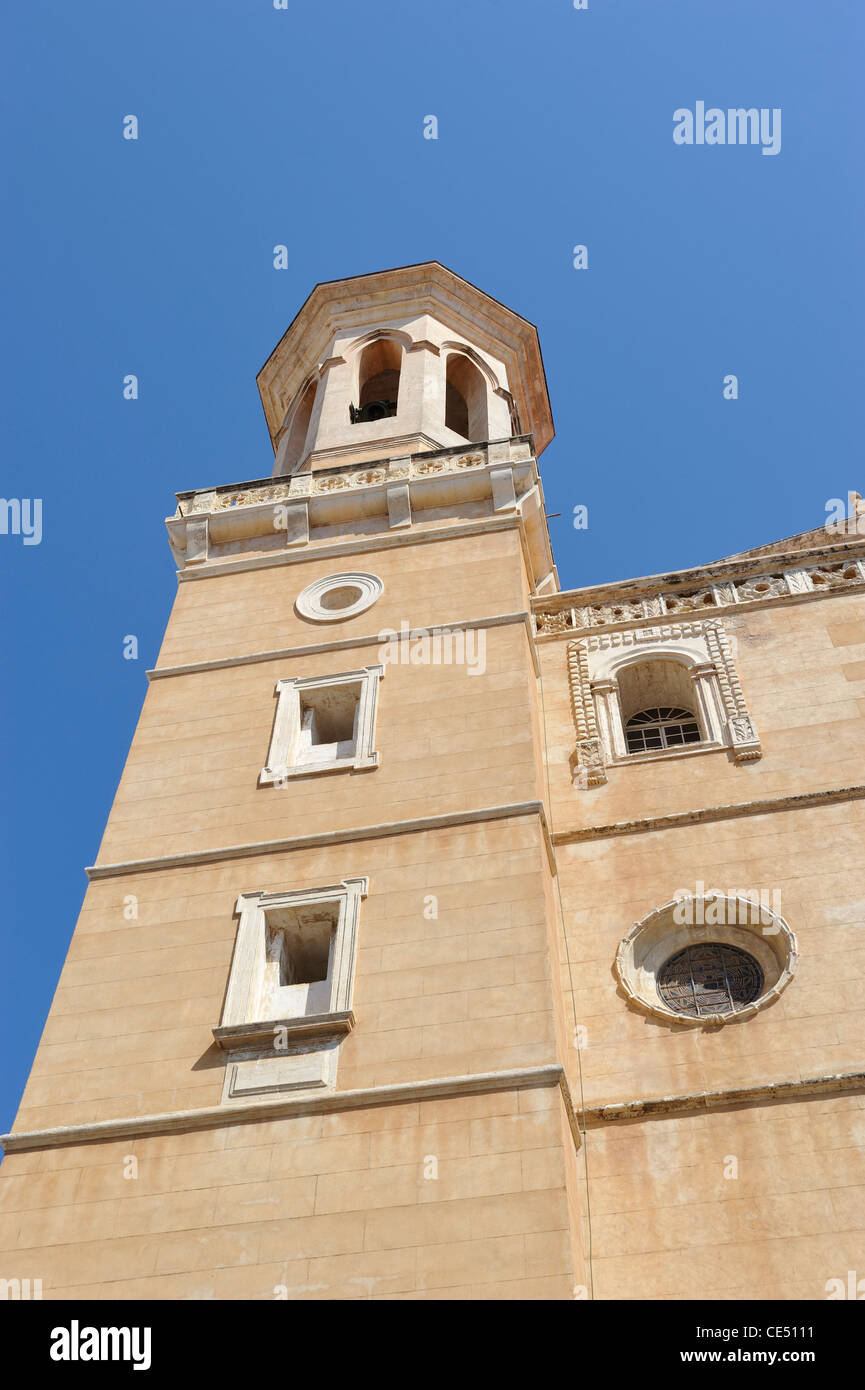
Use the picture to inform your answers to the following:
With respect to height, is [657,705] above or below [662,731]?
above

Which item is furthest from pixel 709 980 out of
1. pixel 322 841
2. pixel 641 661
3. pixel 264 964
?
pixel 641 661

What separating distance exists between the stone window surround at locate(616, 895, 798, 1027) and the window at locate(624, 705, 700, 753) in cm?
361

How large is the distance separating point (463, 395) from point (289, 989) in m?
16.4

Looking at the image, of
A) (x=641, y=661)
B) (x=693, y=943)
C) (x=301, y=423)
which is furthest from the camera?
(x=301, y=423)

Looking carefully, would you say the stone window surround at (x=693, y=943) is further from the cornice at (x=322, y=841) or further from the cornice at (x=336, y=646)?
the cornice at (x=336, y=646)

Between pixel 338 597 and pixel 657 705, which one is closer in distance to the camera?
pixel 657 705

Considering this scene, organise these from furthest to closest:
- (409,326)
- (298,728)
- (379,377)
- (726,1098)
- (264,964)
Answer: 1. (379,377)
2. (409,326)
3. (298,728)
4. (264,964)
5. (726,1098)

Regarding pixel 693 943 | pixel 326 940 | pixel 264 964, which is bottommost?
pixel 264 964

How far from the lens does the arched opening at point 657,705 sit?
20.2m

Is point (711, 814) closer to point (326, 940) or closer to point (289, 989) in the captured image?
point (326, 940)

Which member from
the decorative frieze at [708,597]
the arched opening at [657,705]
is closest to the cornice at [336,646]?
the decorative frieze at [708,597]

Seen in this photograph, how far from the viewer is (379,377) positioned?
1169 inches
